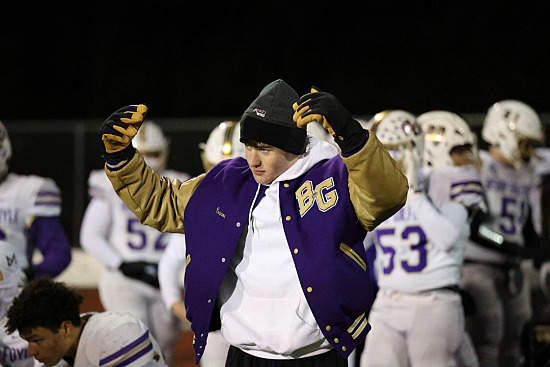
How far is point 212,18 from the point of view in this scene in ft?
41.1

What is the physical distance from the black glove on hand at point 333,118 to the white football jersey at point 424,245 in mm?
1947

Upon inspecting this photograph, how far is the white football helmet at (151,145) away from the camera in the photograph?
19.8 feet

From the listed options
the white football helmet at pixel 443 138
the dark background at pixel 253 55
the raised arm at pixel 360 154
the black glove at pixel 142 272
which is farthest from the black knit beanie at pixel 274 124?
the dark background at pixel 253 55

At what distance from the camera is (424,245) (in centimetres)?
425

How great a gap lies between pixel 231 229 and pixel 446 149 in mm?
2465

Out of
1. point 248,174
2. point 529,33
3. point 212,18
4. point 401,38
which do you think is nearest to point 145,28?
point 212,18

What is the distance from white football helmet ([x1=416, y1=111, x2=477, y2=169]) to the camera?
485cm

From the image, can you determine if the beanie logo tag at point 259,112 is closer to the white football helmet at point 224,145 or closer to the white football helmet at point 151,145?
the white football helmet at point 224,145

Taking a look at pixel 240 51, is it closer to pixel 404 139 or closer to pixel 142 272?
pixel 142 272

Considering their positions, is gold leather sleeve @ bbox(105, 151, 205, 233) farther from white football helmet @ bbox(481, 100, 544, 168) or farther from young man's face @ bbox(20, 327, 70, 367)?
white football helmet @ bbox(481, 100, 544, 168)

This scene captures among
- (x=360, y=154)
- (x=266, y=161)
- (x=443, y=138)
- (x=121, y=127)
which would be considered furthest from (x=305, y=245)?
(x=443, y=138)

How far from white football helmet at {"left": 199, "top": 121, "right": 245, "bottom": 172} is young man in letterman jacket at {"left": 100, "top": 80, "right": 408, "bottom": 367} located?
186 centimetres

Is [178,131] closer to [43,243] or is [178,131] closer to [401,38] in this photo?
[43,243]

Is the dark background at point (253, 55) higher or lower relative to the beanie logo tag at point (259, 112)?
lower
